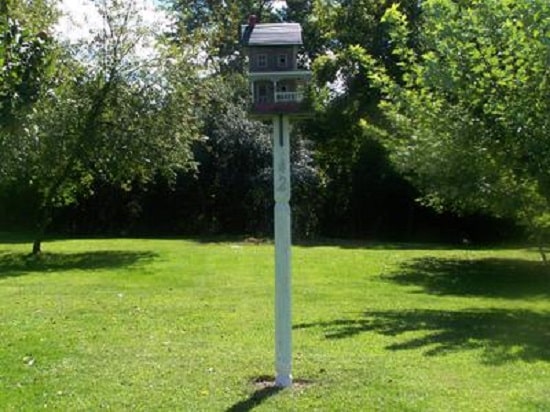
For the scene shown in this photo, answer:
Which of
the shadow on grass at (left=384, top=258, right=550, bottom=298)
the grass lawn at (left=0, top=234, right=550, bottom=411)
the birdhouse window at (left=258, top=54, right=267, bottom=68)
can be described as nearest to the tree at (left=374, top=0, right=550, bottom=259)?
the grass lawn at (left=0, top=234, right=550, bottom=411)

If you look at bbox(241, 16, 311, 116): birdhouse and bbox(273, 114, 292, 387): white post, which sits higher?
bbox(241, 16, 311, 116): birdhouse

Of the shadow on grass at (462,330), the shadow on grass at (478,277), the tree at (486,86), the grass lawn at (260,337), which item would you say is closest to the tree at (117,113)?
the grass lawn at (260,337)

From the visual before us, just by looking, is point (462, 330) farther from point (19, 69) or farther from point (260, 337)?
point (19, 69)

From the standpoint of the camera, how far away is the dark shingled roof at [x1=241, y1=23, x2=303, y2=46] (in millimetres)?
6414

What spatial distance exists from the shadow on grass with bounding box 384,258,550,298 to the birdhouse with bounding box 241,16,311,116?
8.22 metres

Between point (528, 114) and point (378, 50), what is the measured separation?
22227 mm

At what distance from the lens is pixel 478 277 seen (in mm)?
16438

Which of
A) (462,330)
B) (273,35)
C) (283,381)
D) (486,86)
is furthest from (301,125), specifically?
(283,381)

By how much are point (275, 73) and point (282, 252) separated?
54.7 inches

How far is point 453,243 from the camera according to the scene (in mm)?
27266

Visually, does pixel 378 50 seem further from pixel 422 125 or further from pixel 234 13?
pixel 422 125

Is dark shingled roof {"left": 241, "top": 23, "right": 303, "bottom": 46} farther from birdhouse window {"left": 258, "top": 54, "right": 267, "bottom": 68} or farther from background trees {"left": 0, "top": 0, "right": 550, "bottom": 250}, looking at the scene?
background trees {"left": 0, "top": 0, "right": 550, "bottom": 250}

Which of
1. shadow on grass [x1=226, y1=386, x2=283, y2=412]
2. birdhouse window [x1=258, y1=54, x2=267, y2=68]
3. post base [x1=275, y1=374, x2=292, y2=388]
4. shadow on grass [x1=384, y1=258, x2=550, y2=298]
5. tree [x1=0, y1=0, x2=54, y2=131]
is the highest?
birdhouse window [x1=258, y1=54, x2=267, y2=68]

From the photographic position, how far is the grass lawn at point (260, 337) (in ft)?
20.1
